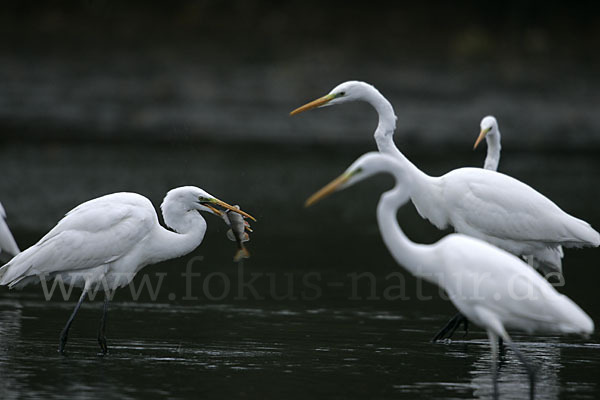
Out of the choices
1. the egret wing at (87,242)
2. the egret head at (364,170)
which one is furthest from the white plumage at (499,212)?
the egret head at (364,170)

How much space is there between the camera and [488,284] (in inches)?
301

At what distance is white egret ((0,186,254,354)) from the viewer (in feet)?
30.2

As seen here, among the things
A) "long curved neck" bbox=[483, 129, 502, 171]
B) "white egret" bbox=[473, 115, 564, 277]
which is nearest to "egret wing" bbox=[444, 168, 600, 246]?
"white egret" bbox=[473, 115, 564, 277]

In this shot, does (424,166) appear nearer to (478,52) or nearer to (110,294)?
(478,52)

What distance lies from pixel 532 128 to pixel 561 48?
5.88 meters

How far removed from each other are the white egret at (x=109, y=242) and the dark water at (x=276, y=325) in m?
0.54

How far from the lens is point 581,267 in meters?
13.6

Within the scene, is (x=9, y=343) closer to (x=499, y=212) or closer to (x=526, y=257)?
(x=499, y=212)

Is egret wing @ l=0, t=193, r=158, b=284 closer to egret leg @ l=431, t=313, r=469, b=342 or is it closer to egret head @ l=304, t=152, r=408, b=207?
egret head @ l=304, t=152, r=408, b=207

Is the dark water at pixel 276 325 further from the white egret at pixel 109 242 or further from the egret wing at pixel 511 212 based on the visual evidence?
the egret wing at pixel 511 212

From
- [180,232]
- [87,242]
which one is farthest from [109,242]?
[180,232]

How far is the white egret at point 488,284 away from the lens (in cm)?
754

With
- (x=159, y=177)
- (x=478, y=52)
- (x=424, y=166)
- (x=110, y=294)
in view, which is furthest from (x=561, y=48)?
(x=110, y=294)

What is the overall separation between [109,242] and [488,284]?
11.0 feet
